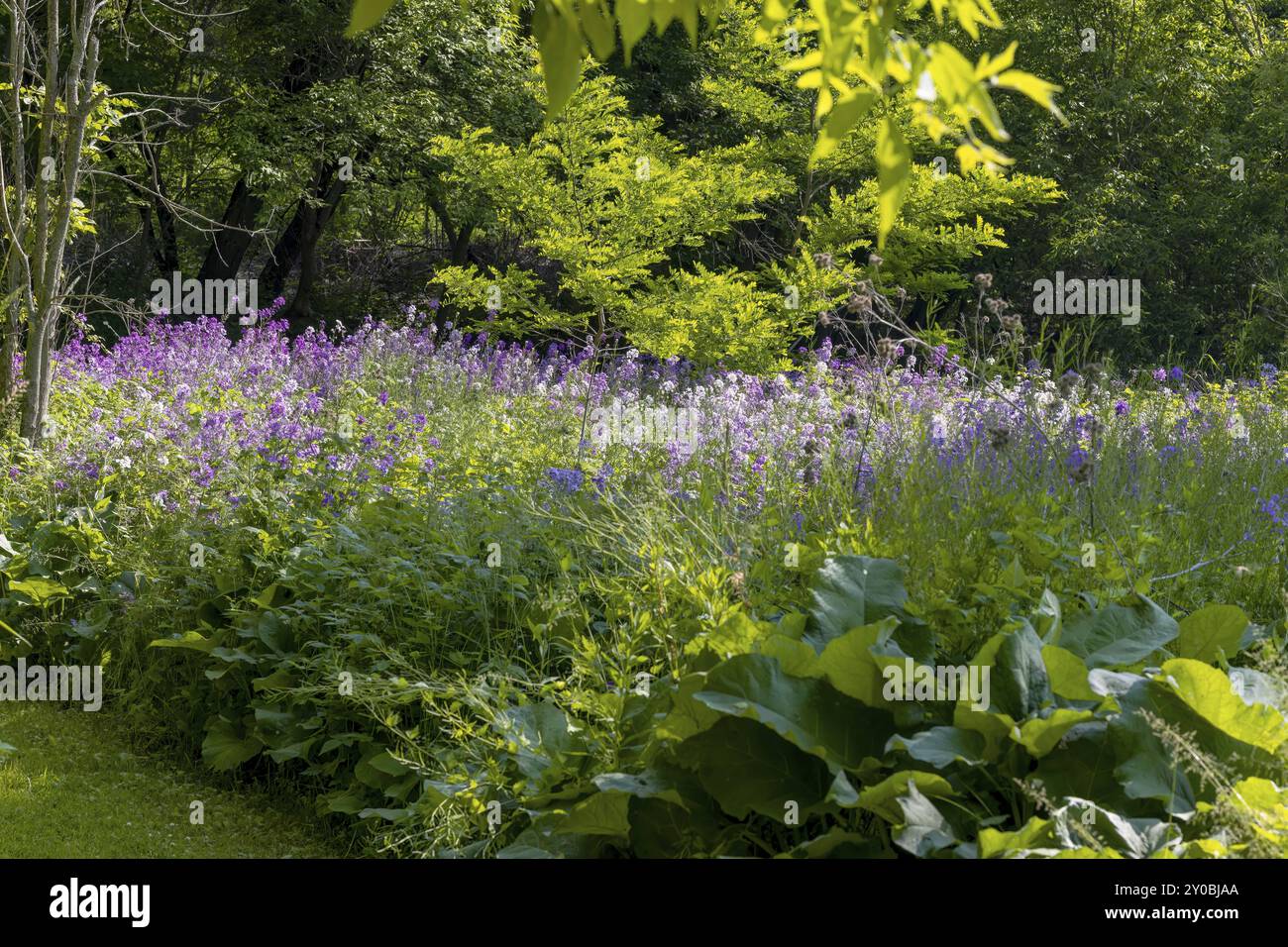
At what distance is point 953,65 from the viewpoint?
148cm

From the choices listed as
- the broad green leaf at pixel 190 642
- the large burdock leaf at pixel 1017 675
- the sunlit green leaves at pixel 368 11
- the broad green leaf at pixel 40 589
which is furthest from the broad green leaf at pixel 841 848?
the broad green leaf at pixel 40 589

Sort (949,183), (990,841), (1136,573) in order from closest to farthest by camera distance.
Result: (990,841)
(1136,573)
(949,183)

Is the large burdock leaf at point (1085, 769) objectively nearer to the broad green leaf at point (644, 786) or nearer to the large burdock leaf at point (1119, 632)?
the large burdock leaf at point (1119, 632)

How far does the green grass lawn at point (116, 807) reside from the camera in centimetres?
368

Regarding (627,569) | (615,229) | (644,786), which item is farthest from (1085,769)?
(615,229)

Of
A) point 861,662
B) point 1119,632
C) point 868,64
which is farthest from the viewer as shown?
point 1119,632

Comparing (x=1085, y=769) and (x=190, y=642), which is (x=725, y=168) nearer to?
(x=190, y=642)

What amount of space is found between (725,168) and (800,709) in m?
10.3

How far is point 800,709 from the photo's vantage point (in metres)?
2.60

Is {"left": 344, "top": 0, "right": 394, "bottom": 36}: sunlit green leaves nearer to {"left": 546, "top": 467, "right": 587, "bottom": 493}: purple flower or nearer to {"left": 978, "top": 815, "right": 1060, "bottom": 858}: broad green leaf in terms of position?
{"left": 978, "top": 815, "right": 1060, "bottom": 858}: broad green leaf

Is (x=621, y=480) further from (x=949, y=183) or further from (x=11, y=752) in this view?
(x=949, y=183)
